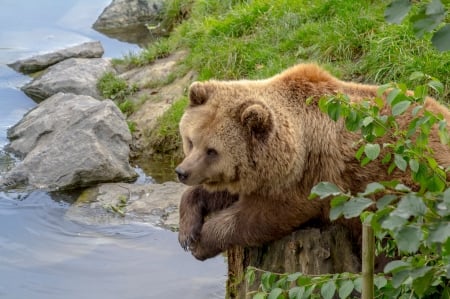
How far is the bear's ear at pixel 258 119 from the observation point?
4.57 m

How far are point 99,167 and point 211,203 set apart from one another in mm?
3716

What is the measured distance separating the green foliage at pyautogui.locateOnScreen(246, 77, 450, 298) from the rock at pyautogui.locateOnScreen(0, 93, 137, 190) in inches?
226

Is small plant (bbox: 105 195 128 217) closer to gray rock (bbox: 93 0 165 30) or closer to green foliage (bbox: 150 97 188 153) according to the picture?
green foliage (bbox: 150 97 188 153)

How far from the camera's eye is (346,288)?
113 inches

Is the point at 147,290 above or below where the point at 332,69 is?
below

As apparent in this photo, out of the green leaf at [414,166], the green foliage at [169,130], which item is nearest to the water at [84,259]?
the green foliage at [169,130]

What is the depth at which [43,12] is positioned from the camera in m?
15.0

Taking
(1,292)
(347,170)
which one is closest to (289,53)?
(1,292)

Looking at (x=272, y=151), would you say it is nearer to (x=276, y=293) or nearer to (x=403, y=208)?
(x=276, y=293)

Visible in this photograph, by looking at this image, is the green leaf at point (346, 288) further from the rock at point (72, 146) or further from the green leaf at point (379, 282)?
the rock at point (72, 146)

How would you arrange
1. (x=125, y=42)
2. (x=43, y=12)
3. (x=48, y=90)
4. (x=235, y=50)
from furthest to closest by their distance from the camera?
(x=43, y=12) < (x=125, y=42) < (x=48, y=90) < (x=235, y=50)

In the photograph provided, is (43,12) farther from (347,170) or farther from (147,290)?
(347,170)

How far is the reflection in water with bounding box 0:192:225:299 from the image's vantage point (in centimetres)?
720

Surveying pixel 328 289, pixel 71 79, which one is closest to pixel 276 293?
pixel 328 289
